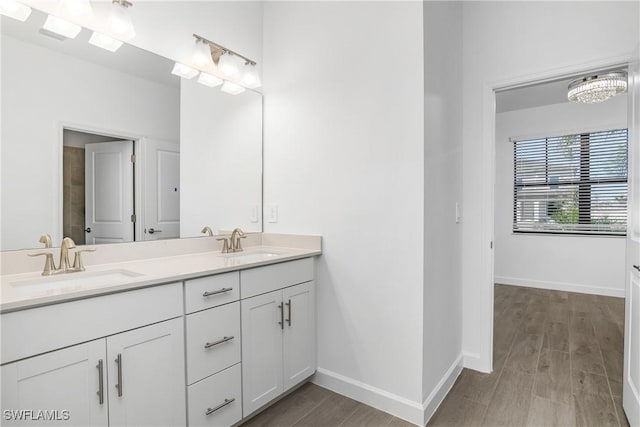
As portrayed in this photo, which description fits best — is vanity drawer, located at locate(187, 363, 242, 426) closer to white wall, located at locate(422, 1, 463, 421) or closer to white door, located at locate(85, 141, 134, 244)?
white door, located at locate(85, 141, 134, 244)

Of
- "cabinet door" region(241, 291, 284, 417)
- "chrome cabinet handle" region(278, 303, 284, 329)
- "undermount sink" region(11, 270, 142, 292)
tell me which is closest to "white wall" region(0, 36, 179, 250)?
"undermount sink" region(11, 270, 142, 292)

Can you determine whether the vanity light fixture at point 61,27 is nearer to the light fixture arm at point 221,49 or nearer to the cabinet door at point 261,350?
the light fixture arm at point 221,49

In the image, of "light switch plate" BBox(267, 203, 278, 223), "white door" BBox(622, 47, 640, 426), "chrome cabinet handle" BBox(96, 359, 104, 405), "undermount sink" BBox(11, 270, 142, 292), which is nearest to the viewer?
"chrome cabinet handle" BBox(96, 359, 104, 405)

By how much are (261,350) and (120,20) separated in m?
1.86

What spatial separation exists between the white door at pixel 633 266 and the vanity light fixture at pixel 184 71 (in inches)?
95.2

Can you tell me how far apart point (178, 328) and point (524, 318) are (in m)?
3.56

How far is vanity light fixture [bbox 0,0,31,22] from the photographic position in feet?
4.77

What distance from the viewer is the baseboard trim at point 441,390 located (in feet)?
6.16

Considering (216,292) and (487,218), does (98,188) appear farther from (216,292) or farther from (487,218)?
(487,218)

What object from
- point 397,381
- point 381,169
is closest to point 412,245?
point 381,169

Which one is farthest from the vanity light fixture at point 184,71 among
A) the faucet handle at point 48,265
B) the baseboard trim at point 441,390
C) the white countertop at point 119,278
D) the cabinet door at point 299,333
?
the baseboard trim at point 441,390

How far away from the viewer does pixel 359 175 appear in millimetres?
2070

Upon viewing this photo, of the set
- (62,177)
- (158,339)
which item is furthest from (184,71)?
(158,339)

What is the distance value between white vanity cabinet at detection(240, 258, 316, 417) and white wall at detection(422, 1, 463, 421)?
73 centimetres
